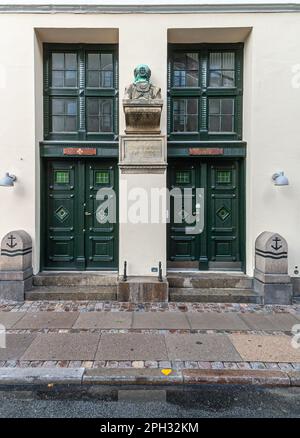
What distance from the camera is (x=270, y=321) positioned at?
5855 mm

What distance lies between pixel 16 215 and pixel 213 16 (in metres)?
6.43

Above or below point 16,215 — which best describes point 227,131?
above

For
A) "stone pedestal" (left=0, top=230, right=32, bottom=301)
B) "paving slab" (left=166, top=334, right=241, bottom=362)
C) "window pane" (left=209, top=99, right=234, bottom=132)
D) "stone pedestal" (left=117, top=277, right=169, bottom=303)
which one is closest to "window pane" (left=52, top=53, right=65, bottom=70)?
"window pane" (left=209, top=99, right=234, bottom=132)

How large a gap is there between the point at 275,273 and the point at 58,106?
649 centimetres

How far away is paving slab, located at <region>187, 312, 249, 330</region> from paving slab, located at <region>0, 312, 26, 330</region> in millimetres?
3257

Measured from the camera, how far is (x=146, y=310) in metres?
6.32

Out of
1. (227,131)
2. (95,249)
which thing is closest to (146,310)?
(95,249)

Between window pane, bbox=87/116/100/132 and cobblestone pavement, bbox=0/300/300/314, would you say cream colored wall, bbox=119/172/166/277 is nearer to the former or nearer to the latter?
cobblestone pavement, bbox=0/300/300/314

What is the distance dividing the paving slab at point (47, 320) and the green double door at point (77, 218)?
1721 mm

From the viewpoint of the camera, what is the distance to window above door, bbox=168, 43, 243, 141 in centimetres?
763

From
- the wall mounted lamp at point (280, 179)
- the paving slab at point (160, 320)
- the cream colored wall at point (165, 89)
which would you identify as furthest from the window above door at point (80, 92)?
the paving slab at point (160, 320)

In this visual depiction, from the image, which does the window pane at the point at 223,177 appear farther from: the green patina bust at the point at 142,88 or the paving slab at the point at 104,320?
the paving slab at the point at 104,320

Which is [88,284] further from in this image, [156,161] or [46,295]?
[156,161]

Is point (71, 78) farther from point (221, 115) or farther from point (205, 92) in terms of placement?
point (221, 115)
